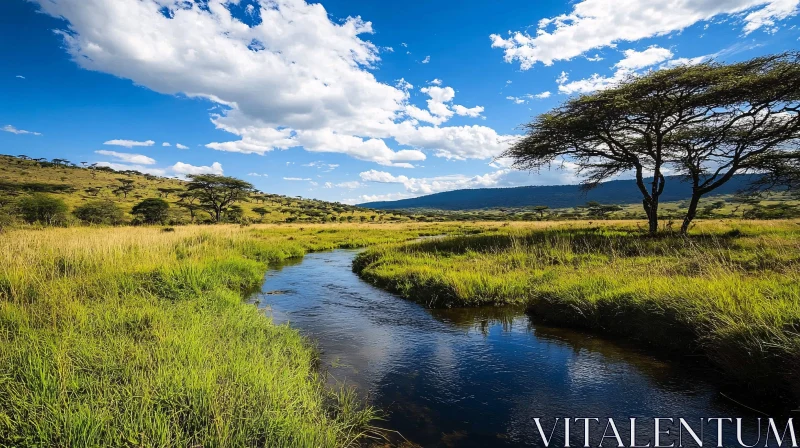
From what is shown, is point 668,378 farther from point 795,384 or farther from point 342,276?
point 342,276

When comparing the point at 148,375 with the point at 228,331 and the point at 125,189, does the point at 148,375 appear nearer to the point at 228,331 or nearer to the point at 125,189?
the point at 228,331

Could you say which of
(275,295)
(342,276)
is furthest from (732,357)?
(342,276)

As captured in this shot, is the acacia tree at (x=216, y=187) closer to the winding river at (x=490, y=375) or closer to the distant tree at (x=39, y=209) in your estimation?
the distant tree at (x=39, y=209)

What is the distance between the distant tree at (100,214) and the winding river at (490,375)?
5915 centimetres

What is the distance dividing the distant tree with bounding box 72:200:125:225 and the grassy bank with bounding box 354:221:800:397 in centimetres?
5485


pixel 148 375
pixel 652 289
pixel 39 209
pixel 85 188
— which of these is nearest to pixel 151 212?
pixel 39 209

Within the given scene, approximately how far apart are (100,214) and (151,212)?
7.81 metres

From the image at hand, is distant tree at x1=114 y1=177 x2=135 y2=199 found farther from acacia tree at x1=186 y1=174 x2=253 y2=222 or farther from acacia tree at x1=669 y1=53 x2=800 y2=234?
acacia tree at x1=669 y1=53 x2=800 y2=234

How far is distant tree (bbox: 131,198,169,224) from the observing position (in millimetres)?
62062

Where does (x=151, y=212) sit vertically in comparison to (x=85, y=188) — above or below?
below

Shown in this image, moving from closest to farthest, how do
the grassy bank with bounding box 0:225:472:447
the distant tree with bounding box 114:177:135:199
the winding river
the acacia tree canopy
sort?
the grassy bank with bounding box 0:225:472:447, the winding river, the acacia tree canopy, the distant tree with bounding box 114:177:135:199

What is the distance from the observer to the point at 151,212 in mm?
62594

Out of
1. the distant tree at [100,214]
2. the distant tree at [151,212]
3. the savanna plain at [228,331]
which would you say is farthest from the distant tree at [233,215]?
the savanna plain at [228,331]

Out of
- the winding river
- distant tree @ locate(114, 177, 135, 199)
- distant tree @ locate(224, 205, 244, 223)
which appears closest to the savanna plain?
the winding river
